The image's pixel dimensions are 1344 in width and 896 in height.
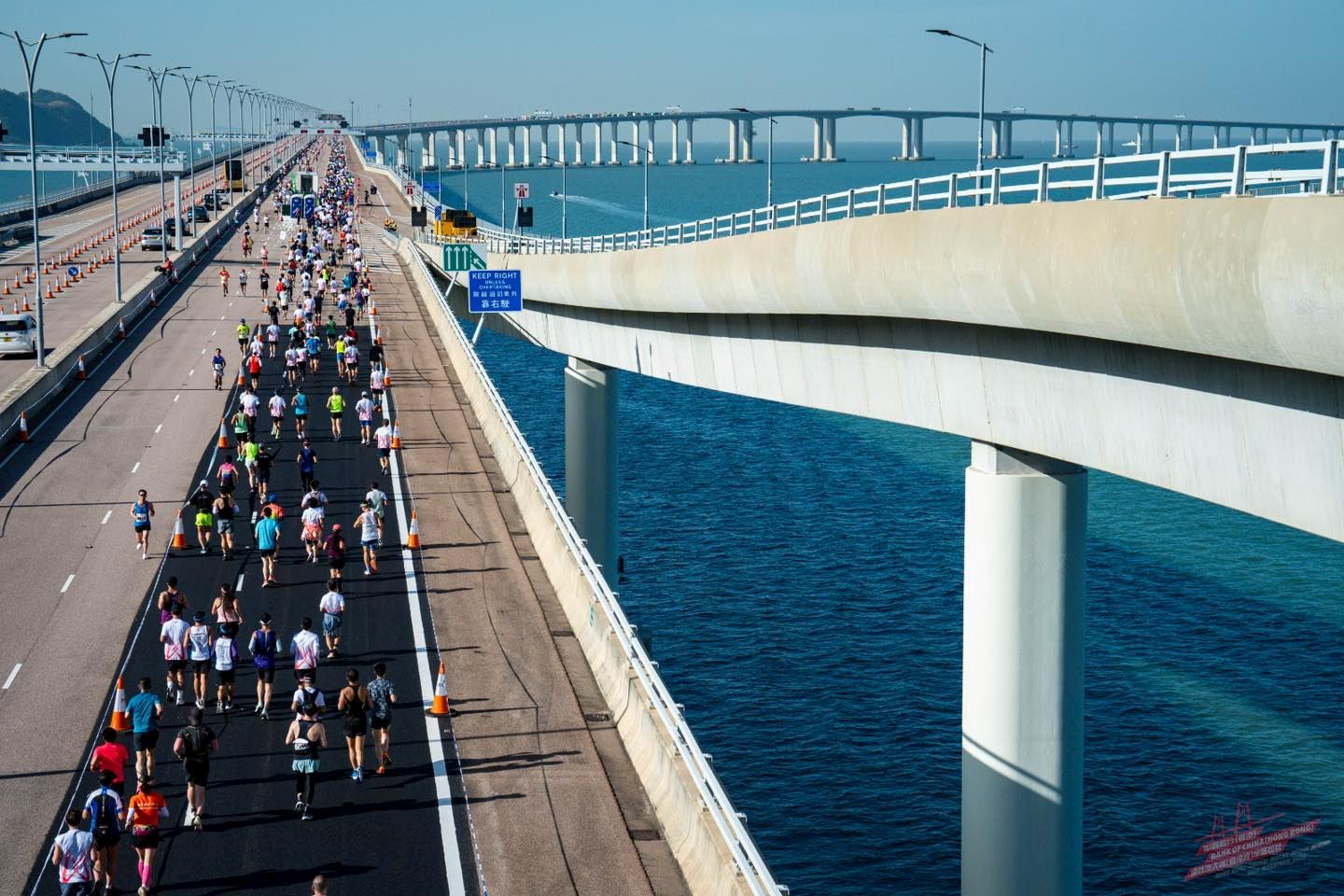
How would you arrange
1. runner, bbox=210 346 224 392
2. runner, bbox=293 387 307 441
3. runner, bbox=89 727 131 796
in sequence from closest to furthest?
runner, bbox=89 727 131 796 < runner, bbox=293 387 307 441 < runner, bbox=210 346 224 392

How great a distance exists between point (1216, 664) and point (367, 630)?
20349 millimetres

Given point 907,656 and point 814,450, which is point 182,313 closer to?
point 814,450

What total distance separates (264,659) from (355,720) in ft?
9.39

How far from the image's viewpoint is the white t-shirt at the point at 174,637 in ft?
68.9

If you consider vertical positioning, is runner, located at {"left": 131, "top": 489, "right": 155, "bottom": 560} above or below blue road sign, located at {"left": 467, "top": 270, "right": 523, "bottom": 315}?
below

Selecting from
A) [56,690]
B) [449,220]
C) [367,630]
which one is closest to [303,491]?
[367,630]

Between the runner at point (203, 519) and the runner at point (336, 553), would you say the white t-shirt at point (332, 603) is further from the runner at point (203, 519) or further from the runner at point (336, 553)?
the runner at point (203, 519)

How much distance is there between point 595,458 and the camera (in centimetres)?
4025

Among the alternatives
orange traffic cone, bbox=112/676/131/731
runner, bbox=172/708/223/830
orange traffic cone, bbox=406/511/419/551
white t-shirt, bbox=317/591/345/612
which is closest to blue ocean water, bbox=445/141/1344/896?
orange traffic cone, bbox=406/511/419/551

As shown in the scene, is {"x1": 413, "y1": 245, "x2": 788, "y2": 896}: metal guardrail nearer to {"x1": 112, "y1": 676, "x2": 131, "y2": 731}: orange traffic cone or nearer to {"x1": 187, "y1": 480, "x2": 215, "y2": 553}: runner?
{"x1": 187, "y1": 480, "x2": 215, "y2": 553}: runner

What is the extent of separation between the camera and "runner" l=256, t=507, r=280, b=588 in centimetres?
2662

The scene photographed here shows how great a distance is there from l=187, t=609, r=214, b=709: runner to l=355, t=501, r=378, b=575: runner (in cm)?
588

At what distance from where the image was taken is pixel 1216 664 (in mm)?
36250

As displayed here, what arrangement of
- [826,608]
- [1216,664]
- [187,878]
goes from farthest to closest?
[826,608]
[1216,664]
[187,878]
